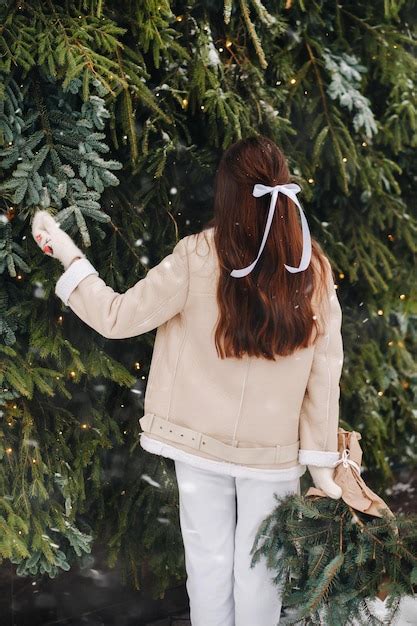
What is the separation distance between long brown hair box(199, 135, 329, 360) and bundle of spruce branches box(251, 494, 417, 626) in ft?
2.12

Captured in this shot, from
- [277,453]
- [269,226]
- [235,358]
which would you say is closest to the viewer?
[269,226]

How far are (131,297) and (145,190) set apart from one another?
915mm

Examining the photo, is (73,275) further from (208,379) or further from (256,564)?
(256,564)

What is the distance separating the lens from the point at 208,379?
3.29m

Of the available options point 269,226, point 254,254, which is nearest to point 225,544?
point 254,254

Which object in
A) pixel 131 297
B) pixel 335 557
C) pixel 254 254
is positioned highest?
pixel 254 254

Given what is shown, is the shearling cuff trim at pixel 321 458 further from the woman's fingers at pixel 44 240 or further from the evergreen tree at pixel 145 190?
the woman's fingers at pixel 44 240

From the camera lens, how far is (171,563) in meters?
4.15

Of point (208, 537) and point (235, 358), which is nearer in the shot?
point (235, 358)

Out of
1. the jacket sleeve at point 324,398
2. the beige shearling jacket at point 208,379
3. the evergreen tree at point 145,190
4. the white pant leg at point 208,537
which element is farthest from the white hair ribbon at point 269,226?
the white pant leg at point 208,537

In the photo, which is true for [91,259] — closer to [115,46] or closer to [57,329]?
[57,329]

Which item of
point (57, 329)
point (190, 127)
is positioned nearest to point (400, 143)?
point (190, 127)

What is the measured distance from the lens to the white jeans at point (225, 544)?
338cm

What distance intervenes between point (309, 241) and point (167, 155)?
3.69ft
